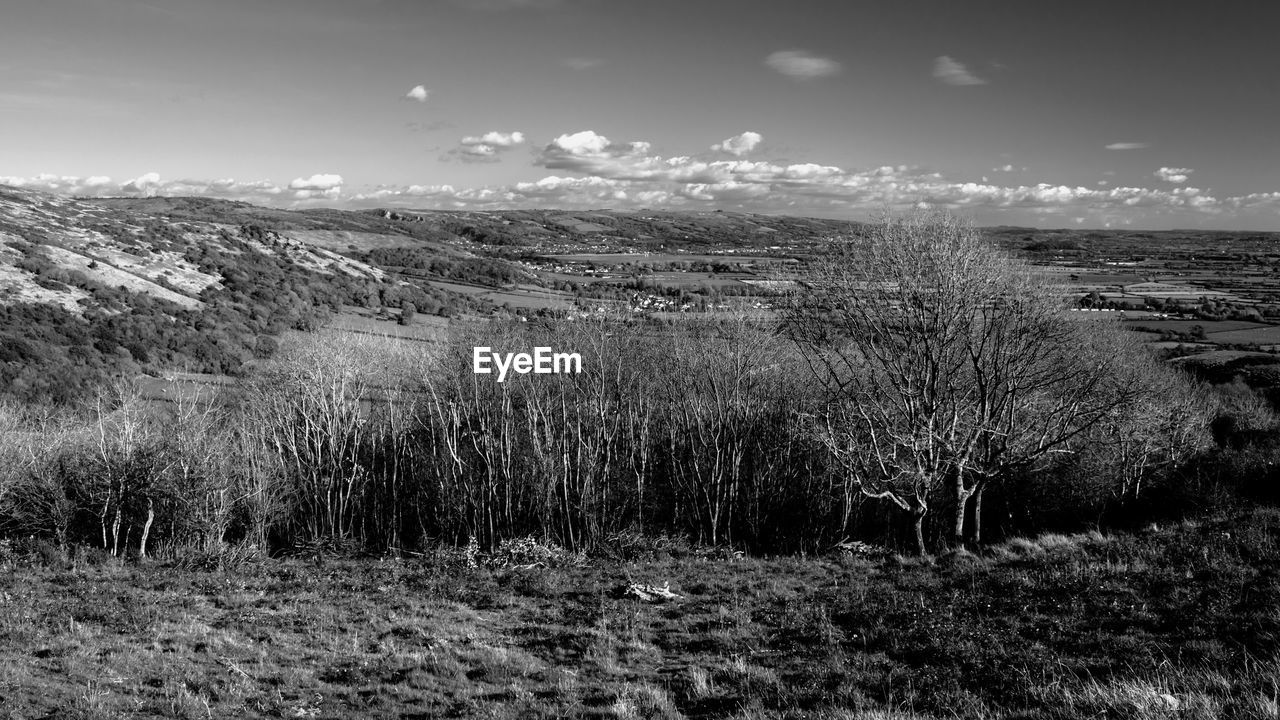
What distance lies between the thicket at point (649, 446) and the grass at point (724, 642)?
5745 millimetres

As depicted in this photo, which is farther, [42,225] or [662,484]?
[42,225]

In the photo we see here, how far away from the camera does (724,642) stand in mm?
13156

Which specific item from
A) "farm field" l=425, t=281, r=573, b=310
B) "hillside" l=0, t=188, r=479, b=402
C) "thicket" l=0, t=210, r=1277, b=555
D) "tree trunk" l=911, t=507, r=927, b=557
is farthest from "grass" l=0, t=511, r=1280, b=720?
"farm field" l=425, t=281, r=573, b=310

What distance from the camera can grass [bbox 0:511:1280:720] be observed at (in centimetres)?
984

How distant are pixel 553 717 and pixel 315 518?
27339 millimetres

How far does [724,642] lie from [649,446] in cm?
2217

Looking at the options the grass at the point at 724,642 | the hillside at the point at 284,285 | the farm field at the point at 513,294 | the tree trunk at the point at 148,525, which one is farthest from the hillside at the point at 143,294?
the grass at the point at 724,642

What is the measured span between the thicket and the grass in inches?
226

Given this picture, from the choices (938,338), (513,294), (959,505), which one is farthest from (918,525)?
(513,294)

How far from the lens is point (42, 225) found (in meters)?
72.1

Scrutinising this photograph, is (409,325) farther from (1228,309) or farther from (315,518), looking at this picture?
(1228,309)

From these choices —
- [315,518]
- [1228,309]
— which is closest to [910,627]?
[315,518]

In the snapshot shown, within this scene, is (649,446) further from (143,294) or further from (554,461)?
(143,294)

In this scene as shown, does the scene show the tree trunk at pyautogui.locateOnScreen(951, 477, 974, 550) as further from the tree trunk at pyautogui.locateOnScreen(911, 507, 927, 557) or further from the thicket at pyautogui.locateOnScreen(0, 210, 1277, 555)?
the tree trunk at pyautogui.locateOnScreen(911, 507, 927, 557)
